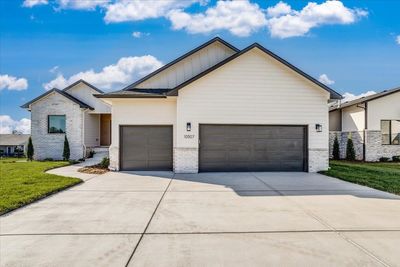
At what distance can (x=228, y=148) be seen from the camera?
42.7 ft

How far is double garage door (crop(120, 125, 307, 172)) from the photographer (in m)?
13.0

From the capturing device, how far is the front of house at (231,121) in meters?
12.8

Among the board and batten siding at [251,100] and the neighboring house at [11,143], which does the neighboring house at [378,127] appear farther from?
the neighboring house at [11,143]

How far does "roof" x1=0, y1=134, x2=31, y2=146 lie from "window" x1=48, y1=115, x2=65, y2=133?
24214mm

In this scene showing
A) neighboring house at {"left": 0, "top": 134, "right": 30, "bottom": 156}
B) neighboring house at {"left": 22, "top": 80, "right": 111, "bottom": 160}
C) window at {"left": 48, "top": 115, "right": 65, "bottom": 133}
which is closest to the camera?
neighboring house at {"left": 22, "top": 80, "right": 111, "bottom": 160}

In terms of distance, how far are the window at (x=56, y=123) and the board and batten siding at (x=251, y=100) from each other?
1127 centimetres

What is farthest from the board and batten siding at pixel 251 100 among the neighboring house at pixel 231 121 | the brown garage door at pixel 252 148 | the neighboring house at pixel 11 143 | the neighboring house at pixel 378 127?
the neighboring house at pixel 11 143

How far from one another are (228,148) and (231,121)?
1.23m

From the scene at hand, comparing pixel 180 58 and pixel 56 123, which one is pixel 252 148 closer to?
pixel 180 58

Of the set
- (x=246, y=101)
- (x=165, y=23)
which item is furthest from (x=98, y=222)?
(x=165, y=23)


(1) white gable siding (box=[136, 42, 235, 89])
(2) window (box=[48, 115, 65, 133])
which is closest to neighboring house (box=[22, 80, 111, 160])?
(2) window (box=[48, 115, 65, 133])

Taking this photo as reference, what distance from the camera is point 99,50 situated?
1623 cm

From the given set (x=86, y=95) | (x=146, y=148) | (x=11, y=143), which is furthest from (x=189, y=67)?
(x=11, y=143)

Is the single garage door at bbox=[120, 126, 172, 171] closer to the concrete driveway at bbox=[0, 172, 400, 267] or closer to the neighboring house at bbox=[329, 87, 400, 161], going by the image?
the concrete driveway at bbox=[0, 172, 400, 267]
